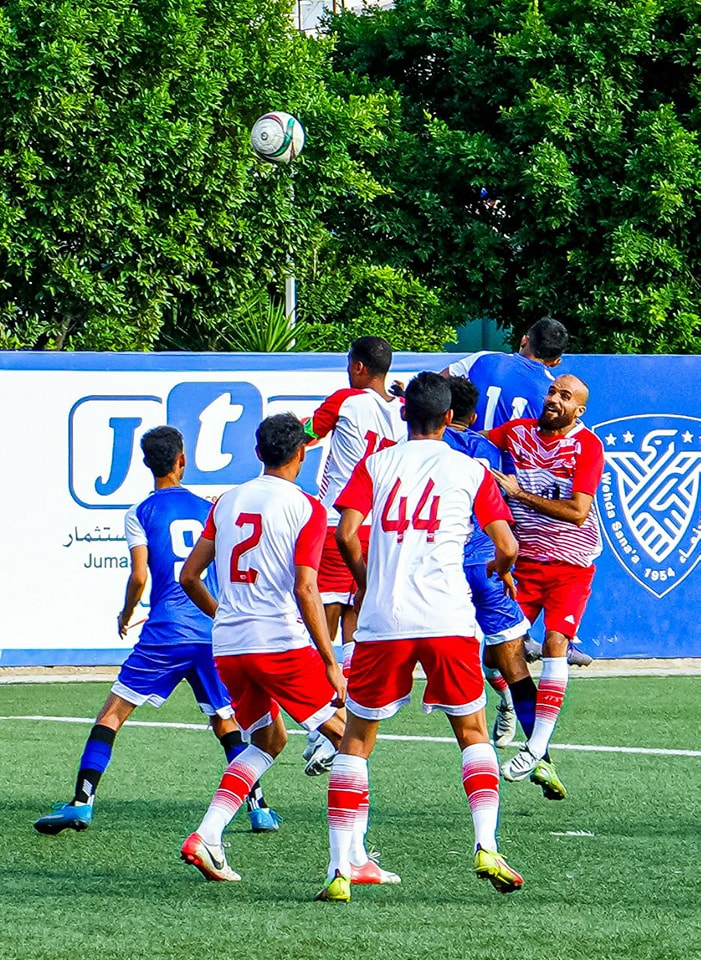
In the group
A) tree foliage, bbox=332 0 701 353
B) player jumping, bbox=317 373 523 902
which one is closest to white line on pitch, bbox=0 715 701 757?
player jumping, bbox=317 373 523 902

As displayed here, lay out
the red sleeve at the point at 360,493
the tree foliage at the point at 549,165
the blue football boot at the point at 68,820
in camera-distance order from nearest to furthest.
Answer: the red sleeve at the point at 360,493
the blue football boot at the point at 68,820
the tree foliage at the point at 549,165

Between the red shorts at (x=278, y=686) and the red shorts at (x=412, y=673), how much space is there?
422mm

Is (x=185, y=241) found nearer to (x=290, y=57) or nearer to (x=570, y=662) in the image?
(x=290, y=57)

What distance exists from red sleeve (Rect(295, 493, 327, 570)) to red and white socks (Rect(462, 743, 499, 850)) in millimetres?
910

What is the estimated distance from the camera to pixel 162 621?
707 centimetres

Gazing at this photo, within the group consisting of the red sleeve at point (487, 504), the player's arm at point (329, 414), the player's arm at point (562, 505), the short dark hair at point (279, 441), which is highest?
the short dark hair at point (279, 441)

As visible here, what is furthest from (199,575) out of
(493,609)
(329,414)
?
(329,414)

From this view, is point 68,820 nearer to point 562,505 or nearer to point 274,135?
point 562,505

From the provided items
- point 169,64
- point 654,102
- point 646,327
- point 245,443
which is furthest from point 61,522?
point 654,102

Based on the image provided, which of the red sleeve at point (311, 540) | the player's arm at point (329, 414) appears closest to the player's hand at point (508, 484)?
the player's arm at point (329, 414)

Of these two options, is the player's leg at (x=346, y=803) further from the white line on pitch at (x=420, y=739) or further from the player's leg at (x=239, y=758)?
the white line on pitch at (x=420, y=739)

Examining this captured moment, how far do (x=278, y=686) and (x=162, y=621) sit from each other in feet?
3.65

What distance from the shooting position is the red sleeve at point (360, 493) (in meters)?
5.82

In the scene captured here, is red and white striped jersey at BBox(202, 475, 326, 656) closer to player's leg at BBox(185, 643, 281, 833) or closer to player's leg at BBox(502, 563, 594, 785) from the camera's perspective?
player's leg at BBox(185, 643, 281, 833)
